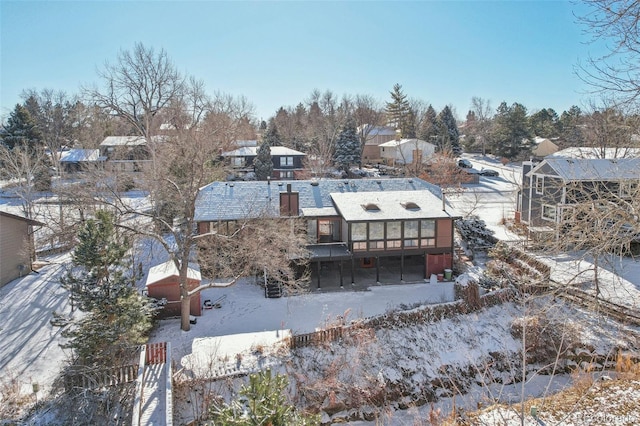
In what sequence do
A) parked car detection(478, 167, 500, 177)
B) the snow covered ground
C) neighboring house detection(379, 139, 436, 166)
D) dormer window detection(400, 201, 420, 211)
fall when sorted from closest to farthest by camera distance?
the snow covered ground, dormer window detection(400, 201, 420, 211), parked car detection(478, 167, 500, 177), neighboring house detection(379, 139, 436, 166)

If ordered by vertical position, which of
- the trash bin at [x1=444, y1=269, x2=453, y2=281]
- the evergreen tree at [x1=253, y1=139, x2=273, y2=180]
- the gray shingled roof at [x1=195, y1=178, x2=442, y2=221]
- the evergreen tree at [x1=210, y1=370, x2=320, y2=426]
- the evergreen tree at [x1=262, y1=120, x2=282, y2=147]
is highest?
the evergreen tree at [x1=262, y1=120, x2=282, y2=147]

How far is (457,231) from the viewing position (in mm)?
28016

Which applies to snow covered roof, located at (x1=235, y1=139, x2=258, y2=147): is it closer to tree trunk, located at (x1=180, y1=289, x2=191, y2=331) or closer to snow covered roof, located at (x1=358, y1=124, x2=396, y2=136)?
snow covered roof, located at (x1=358, y1=124, x2=396, y2=136)

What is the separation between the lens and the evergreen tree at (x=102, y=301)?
11.9 metres

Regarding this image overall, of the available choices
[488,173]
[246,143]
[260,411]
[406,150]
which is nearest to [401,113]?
[406,150]

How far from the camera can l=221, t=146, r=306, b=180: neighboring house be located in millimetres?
47219

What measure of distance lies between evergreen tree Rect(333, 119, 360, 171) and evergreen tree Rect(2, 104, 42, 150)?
3173cm

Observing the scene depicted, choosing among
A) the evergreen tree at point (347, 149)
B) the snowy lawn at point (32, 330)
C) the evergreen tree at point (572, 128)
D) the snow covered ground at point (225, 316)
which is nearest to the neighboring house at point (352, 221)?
the snow covered ground at point (225, 316)

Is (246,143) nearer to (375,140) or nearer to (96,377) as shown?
(375,140)

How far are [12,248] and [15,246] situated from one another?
19cm

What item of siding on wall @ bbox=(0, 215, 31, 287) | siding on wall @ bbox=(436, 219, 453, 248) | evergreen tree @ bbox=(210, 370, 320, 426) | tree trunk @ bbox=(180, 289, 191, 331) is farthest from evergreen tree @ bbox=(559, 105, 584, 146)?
siding on wall @ bbox=(0, 215, 31, 287)

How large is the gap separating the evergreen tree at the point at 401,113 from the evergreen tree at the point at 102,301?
55382 millimetres

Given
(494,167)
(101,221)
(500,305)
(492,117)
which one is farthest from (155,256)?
(492,117)

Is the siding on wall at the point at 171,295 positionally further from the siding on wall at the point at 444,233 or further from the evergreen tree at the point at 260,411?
the siding on wall at the point at 444,233
